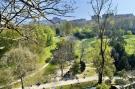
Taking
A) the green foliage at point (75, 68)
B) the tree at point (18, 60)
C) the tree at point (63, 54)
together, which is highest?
the tree at point (18, 60)

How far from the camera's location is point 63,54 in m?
54.0

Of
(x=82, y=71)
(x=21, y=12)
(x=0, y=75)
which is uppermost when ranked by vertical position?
(x=21, y=12)

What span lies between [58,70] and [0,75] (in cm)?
1927

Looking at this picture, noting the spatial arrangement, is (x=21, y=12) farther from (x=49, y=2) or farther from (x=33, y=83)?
(x=33, y=83)

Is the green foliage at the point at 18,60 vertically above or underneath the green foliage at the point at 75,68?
above

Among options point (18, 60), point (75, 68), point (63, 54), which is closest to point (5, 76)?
point (18, 60)

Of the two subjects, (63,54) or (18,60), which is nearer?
(18,60)

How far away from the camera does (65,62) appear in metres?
56.0

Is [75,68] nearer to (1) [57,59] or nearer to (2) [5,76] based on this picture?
(1) [57,59]

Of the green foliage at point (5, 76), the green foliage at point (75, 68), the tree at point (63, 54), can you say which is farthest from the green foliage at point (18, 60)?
the tree at point (63, 54)

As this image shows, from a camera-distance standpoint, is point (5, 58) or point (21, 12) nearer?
point (21, 12)

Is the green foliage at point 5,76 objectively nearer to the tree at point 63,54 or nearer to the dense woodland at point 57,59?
the dense woodland at point 57,59

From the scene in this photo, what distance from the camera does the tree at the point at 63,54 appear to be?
53550 mm

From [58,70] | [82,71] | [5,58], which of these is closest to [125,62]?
[82,71]
